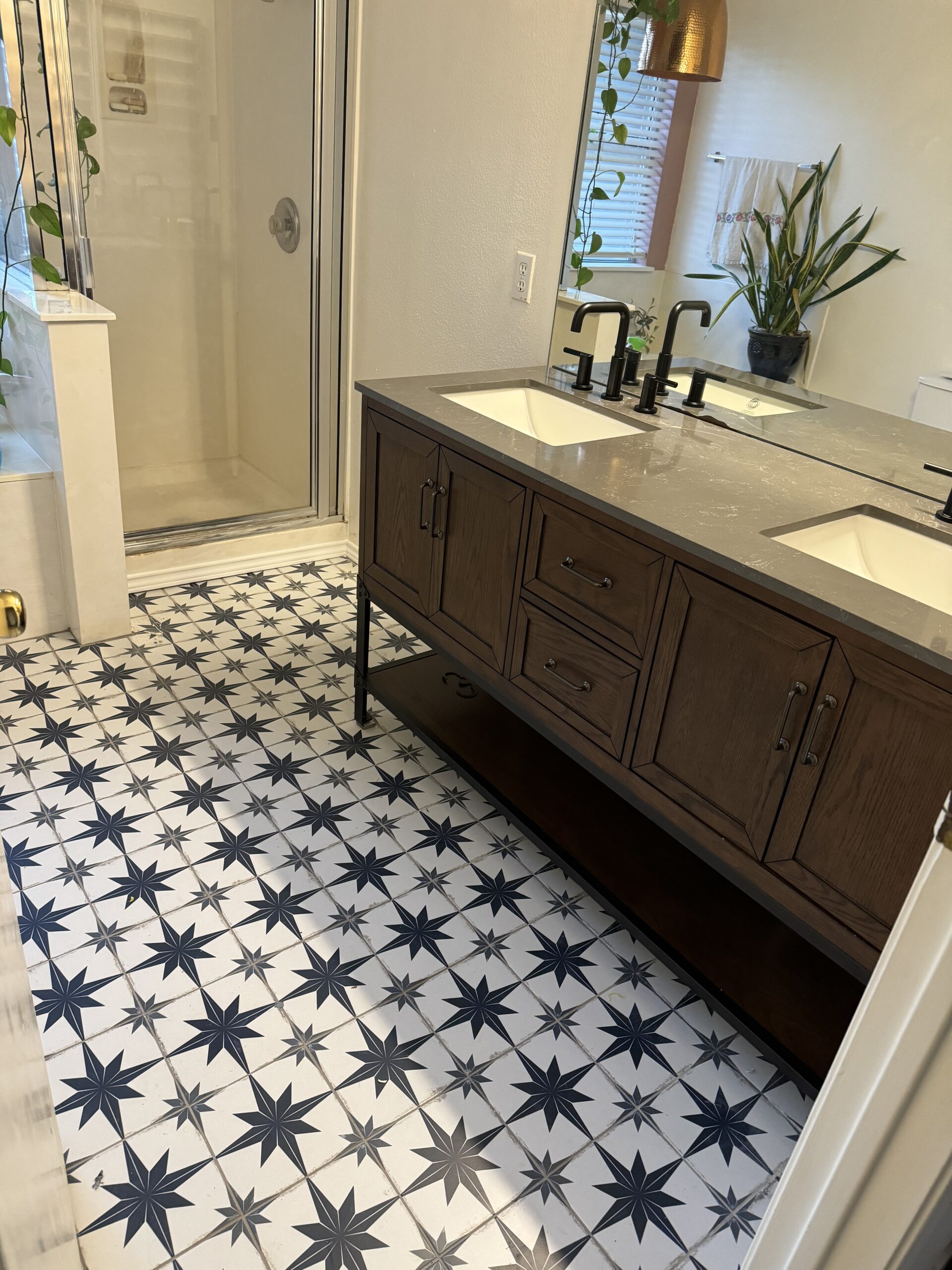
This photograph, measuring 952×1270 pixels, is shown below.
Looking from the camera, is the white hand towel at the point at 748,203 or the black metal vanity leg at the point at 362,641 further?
the black metal vanity leg at the point at 362,641

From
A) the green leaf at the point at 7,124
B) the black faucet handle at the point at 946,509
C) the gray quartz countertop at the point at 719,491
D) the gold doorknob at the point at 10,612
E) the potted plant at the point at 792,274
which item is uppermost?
the green leaf at the point at 7,124

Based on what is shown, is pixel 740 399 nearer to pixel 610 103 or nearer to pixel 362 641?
pixel 610 103

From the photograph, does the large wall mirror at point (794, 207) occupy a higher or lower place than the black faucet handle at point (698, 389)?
higher

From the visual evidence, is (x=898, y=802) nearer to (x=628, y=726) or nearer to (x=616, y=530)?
(x=628, y=726)

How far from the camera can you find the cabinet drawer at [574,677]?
62.8 inches

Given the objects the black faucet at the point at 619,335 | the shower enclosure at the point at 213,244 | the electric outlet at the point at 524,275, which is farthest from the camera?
A: the shower enclosure at the point at 213,244

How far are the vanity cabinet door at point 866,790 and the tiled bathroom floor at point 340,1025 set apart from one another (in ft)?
1.59

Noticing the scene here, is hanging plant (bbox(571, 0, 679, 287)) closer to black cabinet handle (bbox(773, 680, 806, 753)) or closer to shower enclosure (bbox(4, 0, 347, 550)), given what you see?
shower enclosure (bbox(4, 0, 347, 550))

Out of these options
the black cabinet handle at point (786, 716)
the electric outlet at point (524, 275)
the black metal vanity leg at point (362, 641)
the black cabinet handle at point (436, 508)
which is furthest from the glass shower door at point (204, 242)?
the black cabinet handle at point (786, 716)

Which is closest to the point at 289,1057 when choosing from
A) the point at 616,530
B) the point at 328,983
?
the point at 328,983

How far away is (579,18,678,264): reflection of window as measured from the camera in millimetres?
Result: 1955

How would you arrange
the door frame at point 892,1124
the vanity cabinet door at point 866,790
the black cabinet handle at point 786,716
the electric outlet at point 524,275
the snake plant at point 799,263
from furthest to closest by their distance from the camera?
the electric outlet at point 524,275 < the snake plant at point 799,263 < the black cabinet handle at point 786,716 < the vanity cabinet door at point 866,790 < the door frame at point 892,1124

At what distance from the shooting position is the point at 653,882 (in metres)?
1.76

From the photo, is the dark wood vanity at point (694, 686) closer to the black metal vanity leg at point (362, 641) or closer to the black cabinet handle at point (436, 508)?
the black cabinet handle at point (436, 508)
